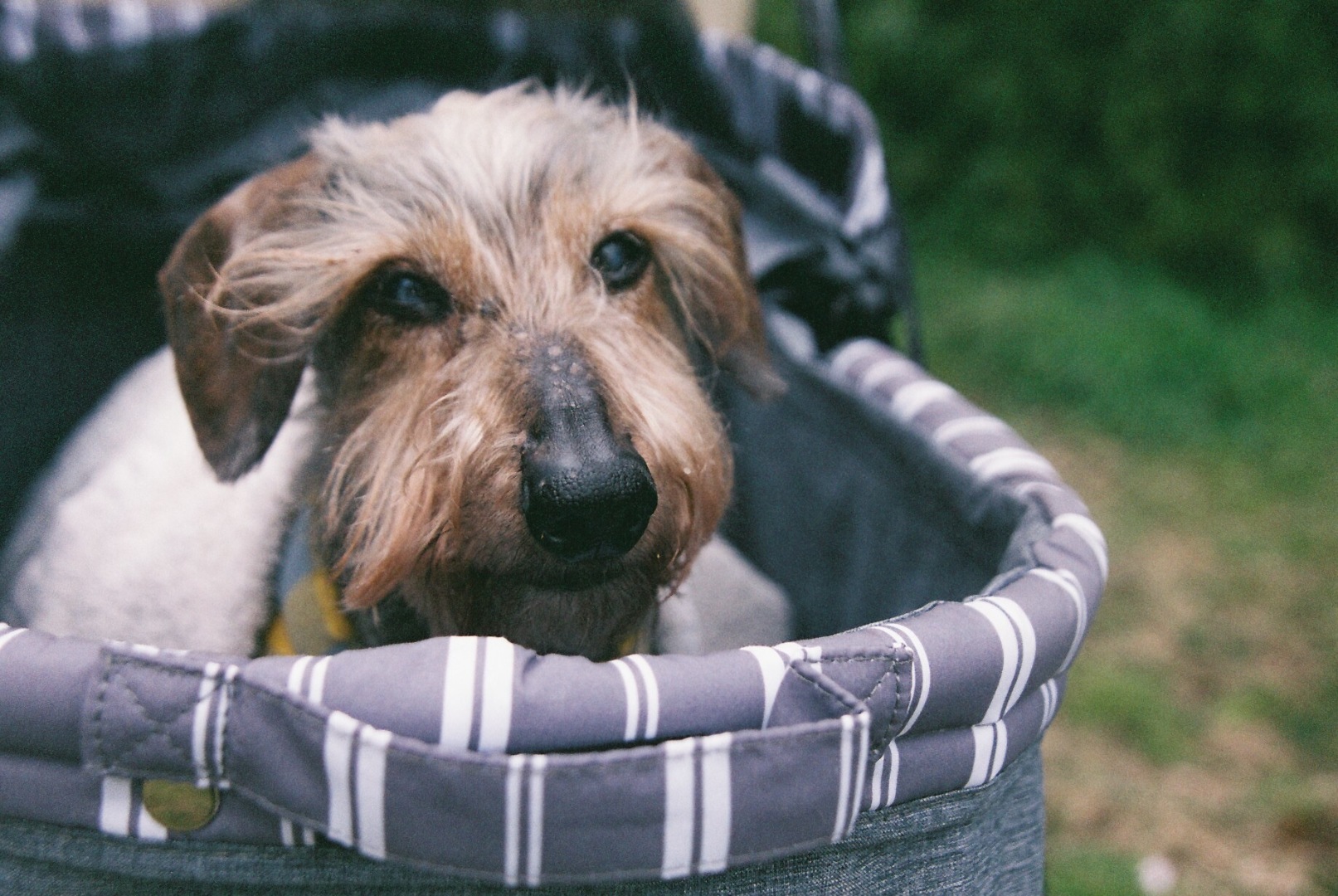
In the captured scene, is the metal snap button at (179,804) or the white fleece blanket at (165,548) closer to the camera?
the metal snap button at (179,804)

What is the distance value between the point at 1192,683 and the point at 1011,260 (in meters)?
3.28

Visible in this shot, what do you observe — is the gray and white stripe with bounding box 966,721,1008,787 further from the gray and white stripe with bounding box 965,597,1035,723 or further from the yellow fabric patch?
the yellow fabric patch

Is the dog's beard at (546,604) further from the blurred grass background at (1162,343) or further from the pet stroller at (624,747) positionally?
the blurred grass background at (1162,343)

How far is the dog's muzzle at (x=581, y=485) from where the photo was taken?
1.30 meters

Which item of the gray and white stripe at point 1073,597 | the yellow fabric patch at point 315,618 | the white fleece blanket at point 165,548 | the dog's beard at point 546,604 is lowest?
the white fleece blanket at point 165,548

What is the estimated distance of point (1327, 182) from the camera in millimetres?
5008

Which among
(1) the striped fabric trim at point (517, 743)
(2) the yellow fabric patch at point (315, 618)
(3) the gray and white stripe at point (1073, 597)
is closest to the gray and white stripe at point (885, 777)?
(1) the striped fabric trim at point (517, 743)

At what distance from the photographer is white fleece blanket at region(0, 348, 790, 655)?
1.84 metres

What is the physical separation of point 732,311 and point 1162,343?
142 inches

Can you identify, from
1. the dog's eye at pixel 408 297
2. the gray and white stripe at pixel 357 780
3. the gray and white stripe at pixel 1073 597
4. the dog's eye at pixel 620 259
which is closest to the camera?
the gray and white stripe at pixel 357 780

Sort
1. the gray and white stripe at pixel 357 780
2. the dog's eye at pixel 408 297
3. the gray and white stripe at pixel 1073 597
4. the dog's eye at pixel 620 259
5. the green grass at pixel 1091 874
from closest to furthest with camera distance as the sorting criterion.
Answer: the gray and white stripe at pixel 357 780 → the gray and white stripe at pixel 1073 597 → the dog's eye at pixel 408 297 → the dog's eye at pixel 620 259 → the green grass at pixel 1091 874

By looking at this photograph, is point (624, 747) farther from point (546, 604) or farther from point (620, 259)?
point (620, 259)

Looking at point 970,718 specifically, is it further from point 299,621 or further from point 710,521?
point 299,621

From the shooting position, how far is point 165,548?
1.92 m
